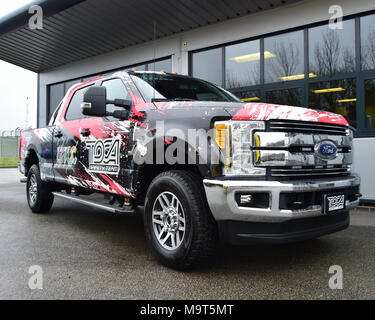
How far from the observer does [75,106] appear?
5242 millimetres

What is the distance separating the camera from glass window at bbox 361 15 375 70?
690 centimetres

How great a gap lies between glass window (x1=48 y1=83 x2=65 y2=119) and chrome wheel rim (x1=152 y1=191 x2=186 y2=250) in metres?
11.9

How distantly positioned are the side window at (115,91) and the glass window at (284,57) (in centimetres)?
491

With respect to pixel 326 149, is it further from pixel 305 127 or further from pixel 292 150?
Result: pixel 292 150

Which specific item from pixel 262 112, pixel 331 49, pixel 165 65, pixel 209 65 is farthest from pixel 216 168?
pixel 165 65

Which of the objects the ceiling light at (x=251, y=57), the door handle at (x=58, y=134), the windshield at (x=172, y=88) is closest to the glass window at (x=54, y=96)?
the ceiling light at (x=251, y=57)

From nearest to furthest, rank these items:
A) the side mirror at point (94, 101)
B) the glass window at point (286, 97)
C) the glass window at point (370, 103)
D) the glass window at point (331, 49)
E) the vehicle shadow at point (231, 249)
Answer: the vehicle shadow at point (231, 249)
the side mirror at point (94, 101)
the glass window at point (370, 103)
the glass window at point (331, 49)
the glass window at point (286, 97)

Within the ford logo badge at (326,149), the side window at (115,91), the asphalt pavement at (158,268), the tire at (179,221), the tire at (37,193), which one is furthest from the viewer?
the tire at (37,193)

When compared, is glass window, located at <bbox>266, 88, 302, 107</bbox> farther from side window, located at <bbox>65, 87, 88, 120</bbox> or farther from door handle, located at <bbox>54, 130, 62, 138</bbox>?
door handle, located at <bbox>54, 130, 62, 138</bbox>

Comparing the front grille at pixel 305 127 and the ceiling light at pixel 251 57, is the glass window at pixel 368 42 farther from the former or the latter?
the front grille at pixel 305 127

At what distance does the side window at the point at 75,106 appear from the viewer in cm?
509

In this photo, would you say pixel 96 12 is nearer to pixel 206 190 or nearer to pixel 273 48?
pixel 273 48
